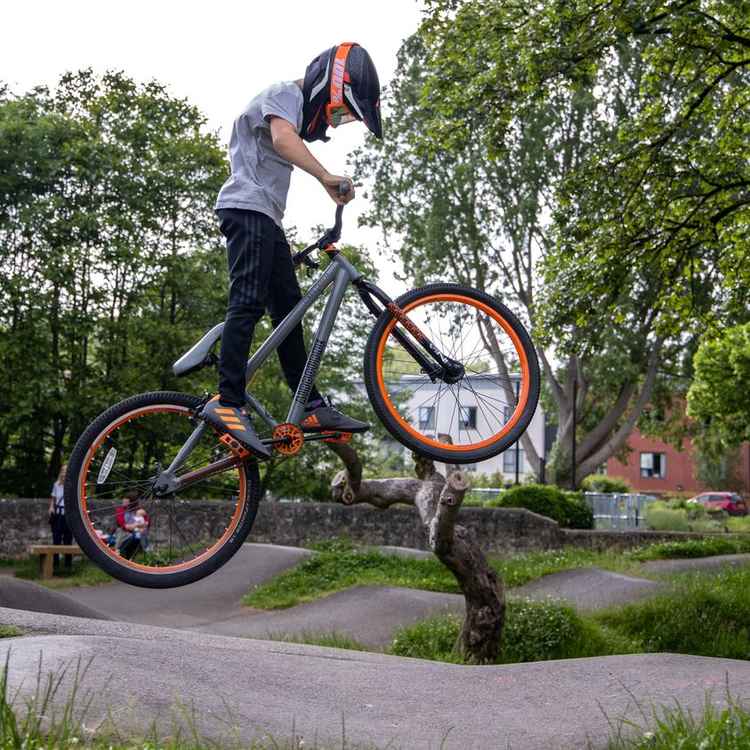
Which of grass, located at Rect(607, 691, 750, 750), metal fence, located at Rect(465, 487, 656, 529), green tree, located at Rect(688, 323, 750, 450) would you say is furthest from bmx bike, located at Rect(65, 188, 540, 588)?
metal fence, located at Rect(465, 487, 656, 529)

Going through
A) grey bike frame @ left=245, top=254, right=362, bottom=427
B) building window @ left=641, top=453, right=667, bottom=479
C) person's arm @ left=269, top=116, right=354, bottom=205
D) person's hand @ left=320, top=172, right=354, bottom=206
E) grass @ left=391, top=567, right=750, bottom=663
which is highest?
building window @ left=641, top=453, right=667, bottom=479

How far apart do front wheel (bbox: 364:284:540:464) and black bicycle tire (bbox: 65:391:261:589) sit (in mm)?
762

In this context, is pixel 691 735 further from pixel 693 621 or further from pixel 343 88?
pixel 693 621

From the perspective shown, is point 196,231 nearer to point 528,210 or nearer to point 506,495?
point 506,495

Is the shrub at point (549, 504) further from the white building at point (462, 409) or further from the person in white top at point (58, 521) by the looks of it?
the white building at point (462, 409)

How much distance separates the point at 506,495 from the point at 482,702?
20899 millimetres

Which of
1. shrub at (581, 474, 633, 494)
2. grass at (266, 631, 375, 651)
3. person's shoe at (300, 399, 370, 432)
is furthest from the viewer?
shrub at (581, 474, 633, 494)

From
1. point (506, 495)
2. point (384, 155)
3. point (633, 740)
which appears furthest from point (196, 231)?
point (633, 740)

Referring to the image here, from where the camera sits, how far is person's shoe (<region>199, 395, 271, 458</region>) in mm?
4441

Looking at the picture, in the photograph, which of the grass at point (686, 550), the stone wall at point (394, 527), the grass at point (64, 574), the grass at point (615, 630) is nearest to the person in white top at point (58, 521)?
the grass at point (64, 574)

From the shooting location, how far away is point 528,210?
112 feet

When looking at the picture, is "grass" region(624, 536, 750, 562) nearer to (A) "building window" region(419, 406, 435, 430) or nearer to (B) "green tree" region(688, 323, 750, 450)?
(B) "green tree" region(688, 323, 750, 450)

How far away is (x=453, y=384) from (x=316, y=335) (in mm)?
679

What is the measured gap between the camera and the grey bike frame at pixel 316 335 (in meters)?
4.54
